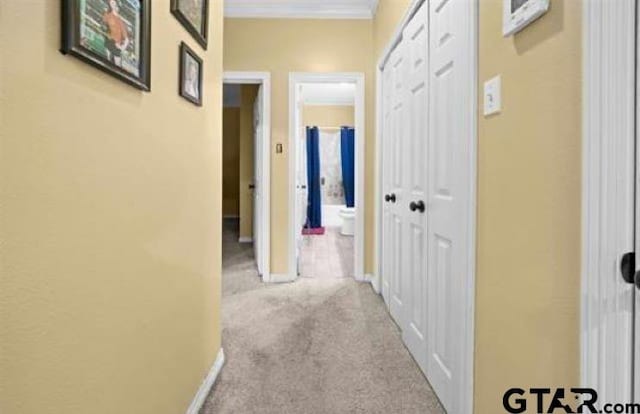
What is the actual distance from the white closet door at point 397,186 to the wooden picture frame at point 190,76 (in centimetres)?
125

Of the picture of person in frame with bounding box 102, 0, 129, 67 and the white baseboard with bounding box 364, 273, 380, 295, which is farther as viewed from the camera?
the white baseboard with bounding box 364, 273, 380, 295

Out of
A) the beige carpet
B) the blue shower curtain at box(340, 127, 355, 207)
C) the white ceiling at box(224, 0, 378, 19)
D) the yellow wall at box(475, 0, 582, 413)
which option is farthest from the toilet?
the yellow wall at box(475, 0, 582, 413)

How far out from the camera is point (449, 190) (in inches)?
63.4

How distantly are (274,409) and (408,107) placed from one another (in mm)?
1726

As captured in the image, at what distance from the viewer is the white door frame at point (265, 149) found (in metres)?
3.65

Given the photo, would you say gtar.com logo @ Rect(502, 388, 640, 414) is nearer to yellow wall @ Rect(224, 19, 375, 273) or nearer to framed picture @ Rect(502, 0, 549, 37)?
framed picture @ Rect(502, 0, 549, 37)

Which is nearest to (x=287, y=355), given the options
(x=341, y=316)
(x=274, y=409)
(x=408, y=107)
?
(x=274, y=409)

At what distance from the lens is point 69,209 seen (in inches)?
31.6

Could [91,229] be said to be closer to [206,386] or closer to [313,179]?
[206,386]

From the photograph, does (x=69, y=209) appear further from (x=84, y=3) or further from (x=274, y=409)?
(x=274, y=409)

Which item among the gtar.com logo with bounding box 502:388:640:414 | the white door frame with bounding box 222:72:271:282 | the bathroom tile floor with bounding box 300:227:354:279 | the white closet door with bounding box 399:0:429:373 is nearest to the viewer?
the gtar.com logo with bounding box 502:388:640:414

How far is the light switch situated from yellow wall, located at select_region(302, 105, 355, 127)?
611 centimetres

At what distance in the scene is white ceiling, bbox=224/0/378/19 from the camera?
353 cm

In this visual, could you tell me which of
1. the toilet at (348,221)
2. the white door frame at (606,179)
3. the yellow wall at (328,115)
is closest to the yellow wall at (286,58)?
the toilet at (348,221)
